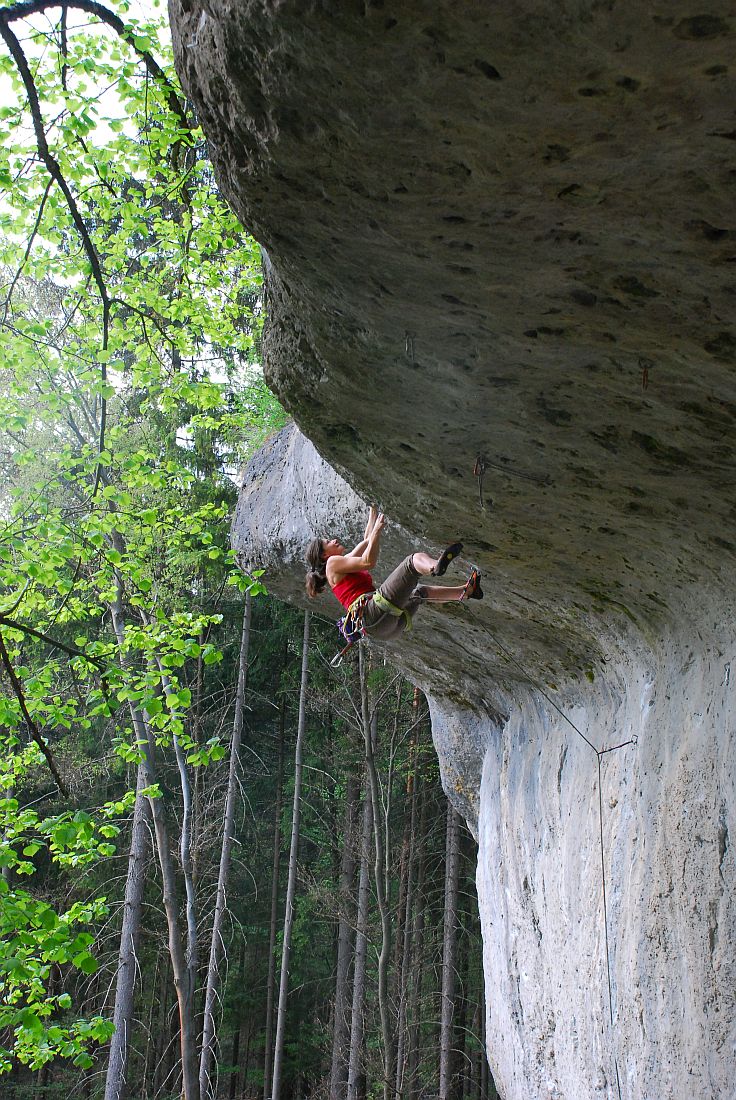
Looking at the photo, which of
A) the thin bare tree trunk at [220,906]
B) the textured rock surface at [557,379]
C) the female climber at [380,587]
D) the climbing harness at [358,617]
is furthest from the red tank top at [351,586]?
the thin bare tree trunk at [220,906]

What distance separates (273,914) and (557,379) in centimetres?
1717

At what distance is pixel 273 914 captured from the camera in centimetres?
1830

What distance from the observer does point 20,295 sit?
13891 mm

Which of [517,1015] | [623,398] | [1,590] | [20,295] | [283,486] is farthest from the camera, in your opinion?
[20,295]

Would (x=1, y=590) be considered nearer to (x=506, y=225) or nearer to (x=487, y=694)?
(x=487, y=694)

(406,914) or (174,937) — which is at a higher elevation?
(406,914)

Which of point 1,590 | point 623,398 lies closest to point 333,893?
point 1,590

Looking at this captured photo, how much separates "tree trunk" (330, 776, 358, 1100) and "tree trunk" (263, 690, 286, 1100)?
139 centimetres

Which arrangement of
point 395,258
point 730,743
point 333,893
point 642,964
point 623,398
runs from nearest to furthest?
point 395,258
point 623,398
point 730,743
point 642,964
point 333,893

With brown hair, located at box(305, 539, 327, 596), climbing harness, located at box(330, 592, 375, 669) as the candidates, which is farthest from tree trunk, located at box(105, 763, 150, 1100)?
climbing harness, located at box(330, 592, 375, 669)

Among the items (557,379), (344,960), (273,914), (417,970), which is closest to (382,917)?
(417,970)

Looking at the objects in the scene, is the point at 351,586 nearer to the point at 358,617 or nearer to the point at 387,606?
the point at 358,617

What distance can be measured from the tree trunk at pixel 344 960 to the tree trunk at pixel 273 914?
1387 mm

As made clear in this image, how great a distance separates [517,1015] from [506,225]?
21.1 feet
